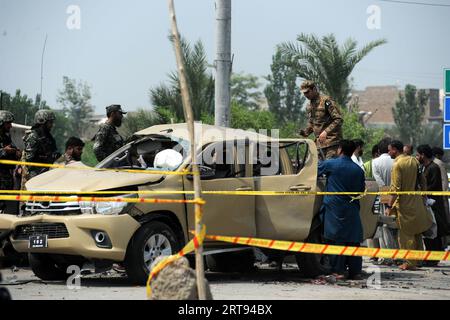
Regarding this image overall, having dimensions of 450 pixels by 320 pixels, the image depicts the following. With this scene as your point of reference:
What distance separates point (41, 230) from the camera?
1098 cm

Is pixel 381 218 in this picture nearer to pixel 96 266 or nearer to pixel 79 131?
pixel 96 266

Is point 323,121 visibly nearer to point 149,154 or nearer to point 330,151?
point 330,151

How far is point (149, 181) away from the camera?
11.1 metres

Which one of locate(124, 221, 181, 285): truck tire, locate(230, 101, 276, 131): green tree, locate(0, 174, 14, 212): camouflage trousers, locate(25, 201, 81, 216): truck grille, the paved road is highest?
locate(230, 101, 276, 131): green tree

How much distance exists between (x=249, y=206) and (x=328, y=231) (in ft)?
3.40

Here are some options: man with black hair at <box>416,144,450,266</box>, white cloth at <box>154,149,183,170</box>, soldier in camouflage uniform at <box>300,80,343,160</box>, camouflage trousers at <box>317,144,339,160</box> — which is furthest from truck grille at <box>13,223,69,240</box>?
man with black hair at <box>416,144,450,266</box>

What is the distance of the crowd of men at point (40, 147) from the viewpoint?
13102mm

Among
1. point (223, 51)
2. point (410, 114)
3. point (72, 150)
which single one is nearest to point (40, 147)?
point (72, 150)

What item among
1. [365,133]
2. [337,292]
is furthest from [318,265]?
[365,133]

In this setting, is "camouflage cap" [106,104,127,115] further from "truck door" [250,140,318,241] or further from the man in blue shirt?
the man in blue shirt

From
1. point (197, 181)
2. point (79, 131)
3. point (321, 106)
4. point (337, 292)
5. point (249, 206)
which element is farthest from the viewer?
point (79, 131)

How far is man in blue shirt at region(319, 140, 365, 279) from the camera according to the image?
472 inches

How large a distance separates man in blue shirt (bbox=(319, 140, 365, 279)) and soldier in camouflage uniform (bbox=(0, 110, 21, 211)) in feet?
14.0

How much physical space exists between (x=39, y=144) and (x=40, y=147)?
0.14 feet
